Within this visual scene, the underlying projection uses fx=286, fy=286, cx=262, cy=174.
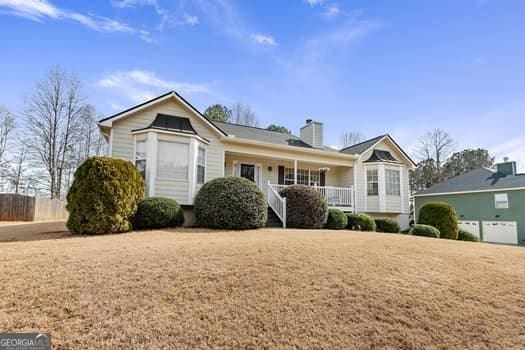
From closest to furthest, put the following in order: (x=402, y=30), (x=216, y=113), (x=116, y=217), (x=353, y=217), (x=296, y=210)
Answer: (x=116, y=217) → (x=402, y=30) → (x=296, y=210) → (x=353, y=217) → (x=216, y=113)

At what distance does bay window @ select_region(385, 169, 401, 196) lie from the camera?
52.6 feet

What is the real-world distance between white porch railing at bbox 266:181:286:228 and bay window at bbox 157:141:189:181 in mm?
3797

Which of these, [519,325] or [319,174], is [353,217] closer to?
[319,174]

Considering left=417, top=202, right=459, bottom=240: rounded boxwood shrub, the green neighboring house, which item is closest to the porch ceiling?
left=417, top=202, right=459, bottom=240: rounded boxwood shrub

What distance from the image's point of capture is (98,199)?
26.6 ft

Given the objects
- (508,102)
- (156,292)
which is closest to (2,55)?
(156,292)

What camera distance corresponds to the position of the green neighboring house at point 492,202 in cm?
1830

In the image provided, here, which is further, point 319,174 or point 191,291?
point 319,174

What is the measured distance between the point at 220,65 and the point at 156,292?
1164 cm

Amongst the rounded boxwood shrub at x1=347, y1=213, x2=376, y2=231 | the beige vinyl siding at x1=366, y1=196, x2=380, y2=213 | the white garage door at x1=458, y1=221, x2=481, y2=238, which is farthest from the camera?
the white garage door at x1=458, y1=221, x2=481, y2=238

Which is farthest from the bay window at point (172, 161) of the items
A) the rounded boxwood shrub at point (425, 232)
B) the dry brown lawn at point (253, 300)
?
the rounded boxwood shrub at point (425, 232)

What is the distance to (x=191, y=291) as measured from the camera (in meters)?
3.92

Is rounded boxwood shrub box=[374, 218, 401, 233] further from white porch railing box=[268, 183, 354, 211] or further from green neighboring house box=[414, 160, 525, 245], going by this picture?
green neighboring house box=[414, 160, 525, 245]

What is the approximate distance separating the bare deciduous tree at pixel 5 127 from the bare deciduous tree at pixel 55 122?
150cm
